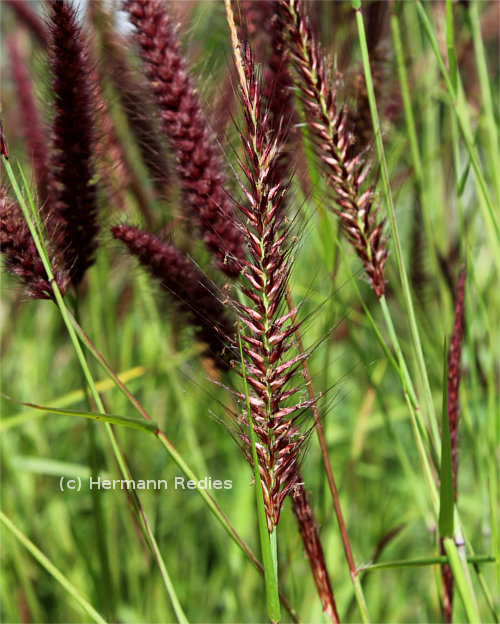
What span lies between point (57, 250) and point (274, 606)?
0.35 metres

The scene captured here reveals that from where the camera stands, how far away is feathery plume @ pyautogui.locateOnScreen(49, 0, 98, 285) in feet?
1.94

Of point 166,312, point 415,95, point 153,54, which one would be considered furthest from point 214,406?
point 153,54

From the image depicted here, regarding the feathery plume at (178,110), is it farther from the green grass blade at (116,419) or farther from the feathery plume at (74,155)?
the green grass blade at (116,419)

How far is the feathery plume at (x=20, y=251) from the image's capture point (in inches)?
20.5

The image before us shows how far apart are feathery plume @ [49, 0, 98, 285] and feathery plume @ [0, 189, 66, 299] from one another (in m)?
0.06

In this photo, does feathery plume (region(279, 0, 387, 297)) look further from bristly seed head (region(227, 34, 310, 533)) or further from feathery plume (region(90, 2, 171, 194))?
feathery plume (region(90, 2, 171, 194))

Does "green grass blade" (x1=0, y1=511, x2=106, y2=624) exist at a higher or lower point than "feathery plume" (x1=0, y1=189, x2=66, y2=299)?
lower

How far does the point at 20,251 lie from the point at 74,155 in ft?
0.47

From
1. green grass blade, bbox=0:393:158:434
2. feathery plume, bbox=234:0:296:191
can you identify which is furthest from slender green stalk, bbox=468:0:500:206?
green grass blade, bbox=0:393:158:434

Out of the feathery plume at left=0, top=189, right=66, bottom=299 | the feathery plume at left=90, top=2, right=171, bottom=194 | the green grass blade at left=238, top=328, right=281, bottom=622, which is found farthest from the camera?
the feathery plume at left=90, top=2, right=171, bottom=194

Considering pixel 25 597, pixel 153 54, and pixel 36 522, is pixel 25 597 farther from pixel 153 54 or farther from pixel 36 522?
pixel 153 54

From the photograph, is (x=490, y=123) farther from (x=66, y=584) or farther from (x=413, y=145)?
(x=66, y=584)

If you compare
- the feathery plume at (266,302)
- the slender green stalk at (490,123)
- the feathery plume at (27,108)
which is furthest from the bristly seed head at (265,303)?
the feathery plume at (27,108)

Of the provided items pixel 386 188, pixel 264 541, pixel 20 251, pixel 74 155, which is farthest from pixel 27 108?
pixel 264 541
